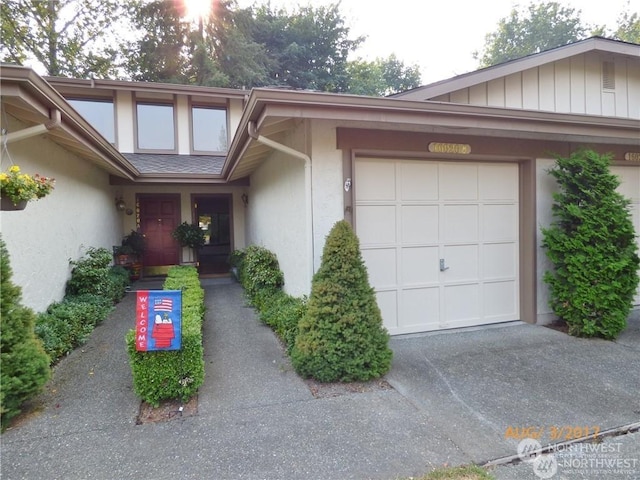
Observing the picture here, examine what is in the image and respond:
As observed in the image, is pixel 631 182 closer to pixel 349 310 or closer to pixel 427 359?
pixel 427 359

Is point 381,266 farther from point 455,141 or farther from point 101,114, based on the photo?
point 101,114

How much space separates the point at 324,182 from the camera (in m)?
4.36

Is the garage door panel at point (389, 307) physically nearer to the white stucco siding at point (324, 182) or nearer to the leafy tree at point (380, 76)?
the white stucco siding at point (324, 182)

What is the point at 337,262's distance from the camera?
11.9 ft

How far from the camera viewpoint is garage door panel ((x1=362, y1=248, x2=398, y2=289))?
4785 mm

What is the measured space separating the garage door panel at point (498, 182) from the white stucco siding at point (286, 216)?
2.64 metres

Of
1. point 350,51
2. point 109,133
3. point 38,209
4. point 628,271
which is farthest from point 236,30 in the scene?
point 628,271

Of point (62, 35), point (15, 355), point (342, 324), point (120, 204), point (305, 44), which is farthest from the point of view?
point (305, 44)

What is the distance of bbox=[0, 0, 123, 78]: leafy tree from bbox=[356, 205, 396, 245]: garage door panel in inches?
717

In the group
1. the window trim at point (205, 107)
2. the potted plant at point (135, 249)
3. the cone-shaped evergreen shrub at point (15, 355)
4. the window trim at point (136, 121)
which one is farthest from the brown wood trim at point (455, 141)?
the window trim at point (136, 121)

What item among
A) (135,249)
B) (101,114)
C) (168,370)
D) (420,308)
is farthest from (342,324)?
(101,114)

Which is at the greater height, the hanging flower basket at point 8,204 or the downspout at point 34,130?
the downspout at point 34,130

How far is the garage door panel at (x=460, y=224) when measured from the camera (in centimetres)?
515

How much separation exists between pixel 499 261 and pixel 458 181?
55.2 inches
